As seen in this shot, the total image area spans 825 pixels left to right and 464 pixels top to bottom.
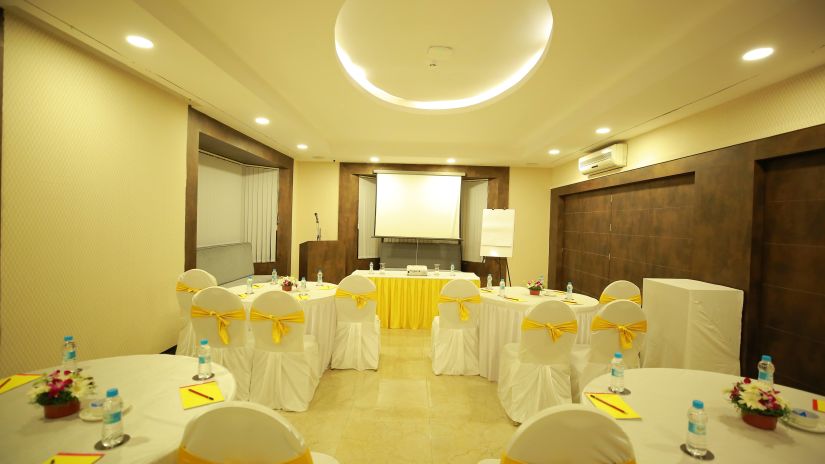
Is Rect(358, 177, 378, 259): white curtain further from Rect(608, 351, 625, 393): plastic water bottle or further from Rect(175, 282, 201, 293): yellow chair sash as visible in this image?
Rect(608, 351, 625, 393): plastic water bottle

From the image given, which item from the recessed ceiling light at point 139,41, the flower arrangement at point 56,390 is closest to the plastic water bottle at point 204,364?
the flower arrangement at point 56,390

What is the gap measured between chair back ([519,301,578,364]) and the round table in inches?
27.9

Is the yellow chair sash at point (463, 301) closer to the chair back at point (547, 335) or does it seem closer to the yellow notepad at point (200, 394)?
the chair back at point (547, 335)

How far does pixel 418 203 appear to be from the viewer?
6.84 m

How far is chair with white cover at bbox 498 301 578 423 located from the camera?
8.14ft

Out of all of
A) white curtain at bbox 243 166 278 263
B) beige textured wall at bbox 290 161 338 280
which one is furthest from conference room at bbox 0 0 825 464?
beige textured wall at bbox 290 161 338 280

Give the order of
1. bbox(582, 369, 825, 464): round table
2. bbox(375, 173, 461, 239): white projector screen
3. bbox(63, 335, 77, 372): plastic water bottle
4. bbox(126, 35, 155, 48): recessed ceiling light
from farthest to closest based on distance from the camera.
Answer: bbox(375, 173, 461, 239): white projector screen < bbox(126, 35, 155, 48): recessed ceiling light < bbox(63, 335, 77, 372): plastic water bottle < bbox(582, 369, 825, 464): round table

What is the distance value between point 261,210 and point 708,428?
6710mm

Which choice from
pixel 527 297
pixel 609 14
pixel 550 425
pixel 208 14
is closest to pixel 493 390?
pixel 527 297

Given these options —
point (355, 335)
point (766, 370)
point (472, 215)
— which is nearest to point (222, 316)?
point (355, 335)

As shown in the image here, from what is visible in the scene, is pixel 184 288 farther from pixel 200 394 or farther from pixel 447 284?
pixel 447 284

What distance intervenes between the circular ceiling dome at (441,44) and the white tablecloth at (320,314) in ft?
7.56

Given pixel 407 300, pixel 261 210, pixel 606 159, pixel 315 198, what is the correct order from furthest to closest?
pixel 315 198
pixel 261 210
pixel 407 300
pixel 606 159

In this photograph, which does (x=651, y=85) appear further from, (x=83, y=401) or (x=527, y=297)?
(x=83, y=401)
